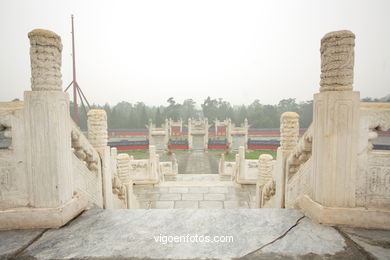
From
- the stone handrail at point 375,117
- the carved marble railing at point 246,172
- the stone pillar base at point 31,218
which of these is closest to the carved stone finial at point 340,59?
→ the stone handrail at point 375,117

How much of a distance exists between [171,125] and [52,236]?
34.4 meters

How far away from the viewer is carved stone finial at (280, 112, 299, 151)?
146 inches

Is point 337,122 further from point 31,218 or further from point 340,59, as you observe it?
point 31,218

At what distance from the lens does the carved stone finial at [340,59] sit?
2109 mm

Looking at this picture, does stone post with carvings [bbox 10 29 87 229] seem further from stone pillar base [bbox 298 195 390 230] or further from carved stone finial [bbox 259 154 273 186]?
carved stone finial [bbox 259 154 273 186]

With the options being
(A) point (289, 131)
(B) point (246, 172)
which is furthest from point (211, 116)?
(A) point (289, 131)

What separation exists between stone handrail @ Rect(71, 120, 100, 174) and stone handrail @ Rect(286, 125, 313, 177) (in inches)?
120

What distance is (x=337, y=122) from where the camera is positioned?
2.15 metres

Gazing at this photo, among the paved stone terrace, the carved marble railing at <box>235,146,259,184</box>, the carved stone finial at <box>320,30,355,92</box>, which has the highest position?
the carved stone finial at <box>320,30,355,92</box>

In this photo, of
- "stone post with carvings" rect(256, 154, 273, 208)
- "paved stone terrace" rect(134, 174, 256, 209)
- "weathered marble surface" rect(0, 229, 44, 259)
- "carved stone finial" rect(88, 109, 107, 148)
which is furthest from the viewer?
"paved stone terrace" rect(134, 174, 256, 209)

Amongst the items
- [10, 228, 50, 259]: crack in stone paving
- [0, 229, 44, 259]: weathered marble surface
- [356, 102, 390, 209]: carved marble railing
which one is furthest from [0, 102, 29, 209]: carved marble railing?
[356, 102, 390, 209]: carved marble railing

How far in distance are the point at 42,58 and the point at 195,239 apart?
7.78 ft

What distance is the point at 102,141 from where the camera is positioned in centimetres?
387

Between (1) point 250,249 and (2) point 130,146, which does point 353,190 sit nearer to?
(1) point 250,249
